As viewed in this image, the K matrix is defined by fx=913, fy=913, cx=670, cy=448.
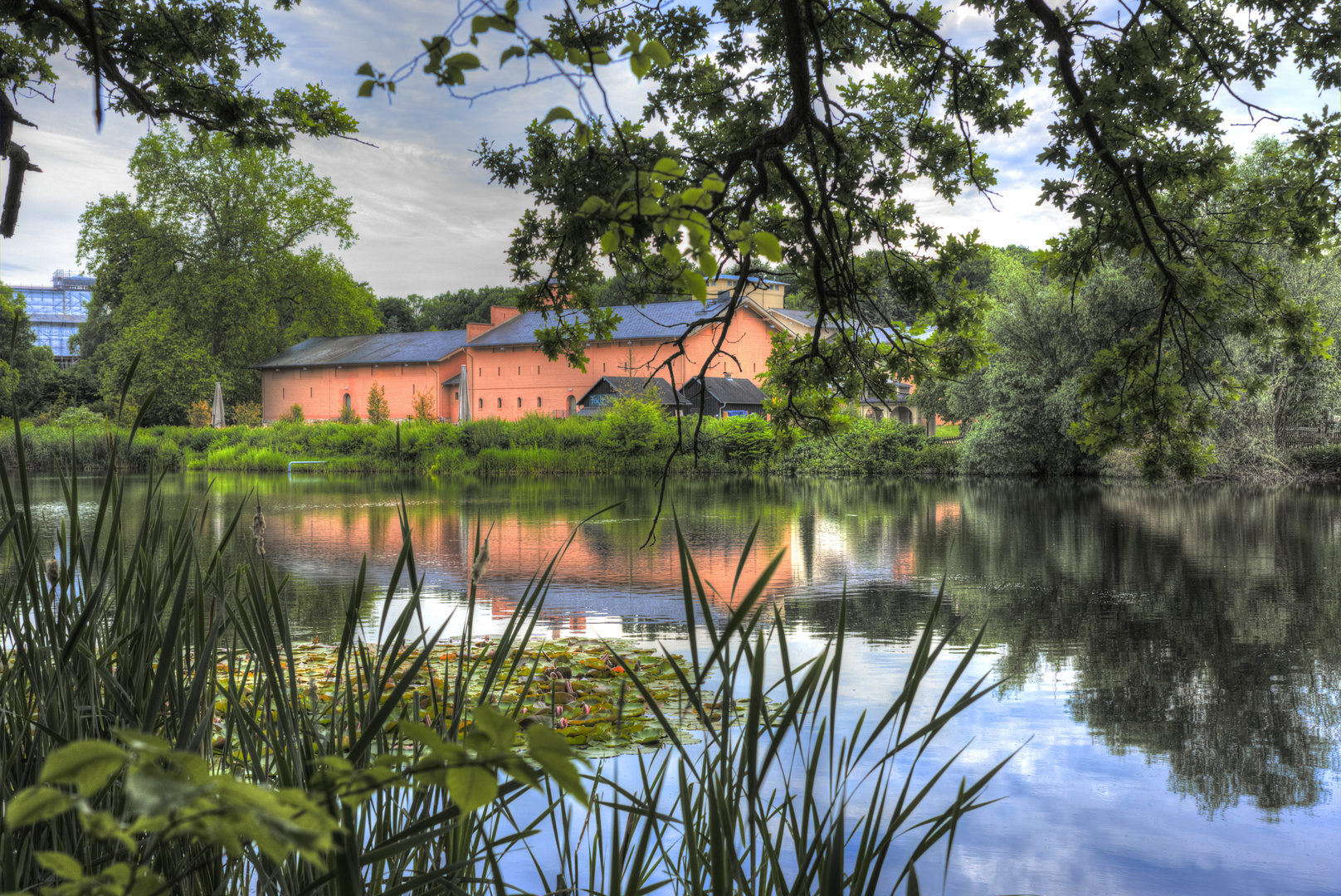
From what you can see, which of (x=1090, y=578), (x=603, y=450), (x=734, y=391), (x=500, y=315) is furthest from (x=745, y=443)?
(x=500, y=315)

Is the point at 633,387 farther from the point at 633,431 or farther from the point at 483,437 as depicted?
the point at 483,437

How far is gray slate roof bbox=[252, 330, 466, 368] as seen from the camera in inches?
1838

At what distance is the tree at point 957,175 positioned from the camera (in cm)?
452

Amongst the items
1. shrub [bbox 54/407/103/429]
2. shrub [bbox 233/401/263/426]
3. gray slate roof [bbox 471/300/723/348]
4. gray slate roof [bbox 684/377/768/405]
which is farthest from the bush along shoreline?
shrub [bbox 233/401/263/426]

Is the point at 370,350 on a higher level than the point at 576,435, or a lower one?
higher

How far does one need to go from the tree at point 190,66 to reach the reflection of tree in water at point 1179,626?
540 cm

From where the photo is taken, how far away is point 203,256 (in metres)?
46.0

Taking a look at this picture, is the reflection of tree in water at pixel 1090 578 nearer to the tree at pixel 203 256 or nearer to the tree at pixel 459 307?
the tree at pixel 203 256

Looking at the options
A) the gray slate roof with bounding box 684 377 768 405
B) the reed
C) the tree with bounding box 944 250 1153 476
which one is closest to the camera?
the reed

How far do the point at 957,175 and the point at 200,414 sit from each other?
43.6m

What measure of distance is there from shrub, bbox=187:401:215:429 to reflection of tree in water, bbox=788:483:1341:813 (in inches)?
1522

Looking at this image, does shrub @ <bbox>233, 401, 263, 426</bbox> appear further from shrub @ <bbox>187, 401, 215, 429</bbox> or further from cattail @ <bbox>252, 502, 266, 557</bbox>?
cattail @ <bbox>252, 502, 266, 557</bbox>

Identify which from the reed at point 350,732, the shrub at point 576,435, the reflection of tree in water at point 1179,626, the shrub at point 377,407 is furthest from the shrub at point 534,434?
the reed at point 350,732

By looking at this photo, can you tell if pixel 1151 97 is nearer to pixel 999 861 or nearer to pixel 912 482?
pixel 999 861
